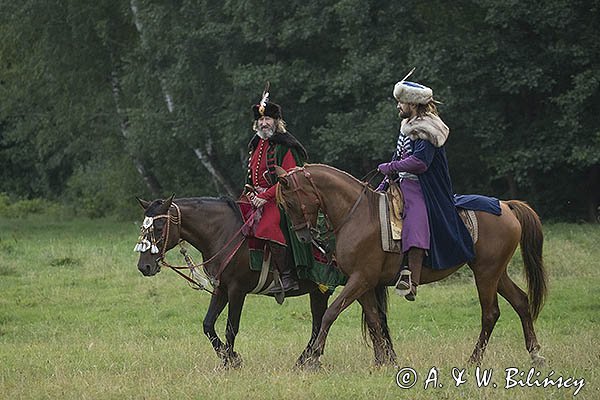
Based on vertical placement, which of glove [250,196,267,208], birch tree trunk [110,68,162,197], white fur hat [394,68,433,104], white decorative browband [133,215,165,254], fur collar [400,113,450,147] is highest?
white fur hat [394,68,433,104]

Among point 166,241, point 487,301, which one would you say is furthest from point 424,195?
point 166,241

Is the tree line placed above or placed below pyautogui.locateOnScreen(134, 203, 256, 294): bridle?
below

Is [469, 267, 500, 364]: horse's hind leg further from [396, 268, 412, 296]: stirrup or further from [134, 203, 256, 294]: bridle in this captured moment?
[134, 203, 256, 294]: bridle

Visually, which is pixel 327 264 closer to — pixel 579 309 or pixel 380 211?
pixel 380 211

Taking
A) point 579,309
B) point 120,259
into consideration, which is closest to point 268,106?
point 579,309

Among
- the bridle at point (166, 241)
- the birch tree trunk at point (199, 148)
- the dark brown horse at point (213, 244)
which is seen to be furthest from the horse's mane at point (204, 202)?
the birch tree trunk at point (199, 148)

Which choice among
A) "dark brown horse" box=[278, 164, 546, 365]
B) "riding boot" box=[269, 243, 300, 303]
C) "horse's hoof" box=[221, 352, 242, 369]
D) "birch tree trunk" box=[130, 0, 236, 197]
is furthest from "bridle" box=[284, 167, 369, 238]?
"birch tree trunk" box=[130, 0, 236, 197]

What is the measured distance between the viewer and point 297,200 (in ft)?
34.1

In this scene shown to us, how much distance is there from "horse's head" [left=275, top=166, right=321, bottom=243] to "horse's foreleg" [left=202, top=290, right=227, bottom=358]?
1.41 m

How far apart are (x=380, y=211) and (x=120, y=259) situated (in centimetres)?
1187

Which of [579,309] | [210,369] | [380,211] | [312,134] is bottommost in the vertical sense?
[312,134]

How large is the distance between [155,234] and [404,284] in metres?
2.54

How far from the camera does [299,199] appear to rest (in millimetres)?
10398

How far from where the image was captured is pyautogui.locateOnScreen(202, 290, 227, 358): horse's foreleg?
434 inches
